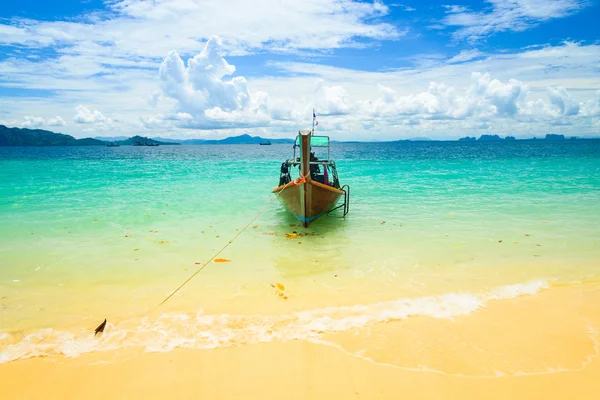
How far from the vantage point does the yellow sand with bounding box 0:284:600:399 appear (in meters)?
4.28

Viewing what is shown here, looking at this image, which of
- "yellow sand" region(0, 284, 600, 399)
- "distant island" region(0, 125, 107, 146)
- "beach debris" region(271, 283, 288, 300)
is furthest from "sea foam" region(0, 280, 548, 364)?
"distant island" region(0, 125, 107, 146)

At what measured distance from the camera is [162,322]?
601 centimetres

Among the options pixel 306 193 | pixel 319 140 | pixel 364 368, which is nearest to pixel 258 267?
pixel 306 193

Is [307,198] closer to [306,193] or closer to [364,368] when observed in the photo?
[306,193]

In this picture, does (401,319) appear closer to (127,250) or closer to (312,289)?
(312,289)

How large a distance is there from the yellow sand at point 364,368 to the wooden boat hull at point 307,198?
23.6ft

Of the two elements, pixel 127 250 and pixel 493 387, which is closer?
pixel 493 387

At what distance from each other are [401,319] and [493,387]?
5.90 feet

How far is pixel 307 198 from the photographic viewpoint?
12.6m

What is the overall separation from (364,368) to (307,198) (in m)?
8.22

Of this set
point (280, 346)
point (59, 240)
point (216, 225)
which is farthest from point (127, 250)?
point (280, 346)

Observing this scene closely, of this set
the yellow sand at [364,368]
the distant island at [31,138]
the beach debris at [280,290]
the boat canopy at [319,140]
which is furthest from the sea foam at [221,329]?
the distant island at [31,138]

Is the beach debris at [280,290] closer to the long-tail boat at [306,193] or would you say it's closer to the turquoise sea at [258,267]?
the turquoise sea at [258,267]

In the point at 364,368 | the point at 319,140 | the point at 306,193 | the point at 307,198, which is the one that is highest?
the point at 319,140
